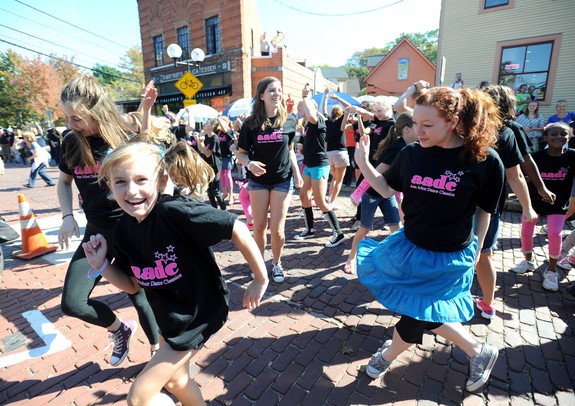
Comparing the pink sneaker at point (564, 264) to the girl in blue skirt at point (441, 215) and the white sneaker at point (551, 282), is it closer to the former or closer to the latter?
the white sneaker at point (551, 282)

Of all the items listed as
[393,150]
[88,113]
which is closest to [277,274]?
[393,150]

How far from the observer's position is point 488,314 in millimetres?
2965

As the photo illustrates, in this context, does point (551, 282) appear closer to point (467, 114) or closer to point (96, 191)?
point (467, 114)

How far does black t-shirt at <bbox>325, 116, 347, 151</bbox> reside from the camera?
6.01 m

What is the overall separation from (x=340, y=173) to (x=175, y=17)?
72.8 ft

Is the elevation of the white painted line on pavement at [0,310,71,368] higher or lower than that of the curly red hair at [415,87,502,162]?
lower

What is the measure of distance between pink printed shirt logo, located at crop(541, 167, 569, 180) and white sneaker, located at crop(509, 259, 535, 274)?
3.52ft

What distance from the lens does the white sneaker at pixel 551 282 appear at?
3473mm

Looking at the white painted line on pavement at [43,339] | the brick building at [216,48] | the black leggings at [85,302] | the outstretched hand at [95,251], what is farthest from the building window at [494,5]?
the white painted line on pavement at [43,339]

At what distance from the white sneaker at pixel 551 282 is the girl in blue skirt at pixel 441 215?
206cm

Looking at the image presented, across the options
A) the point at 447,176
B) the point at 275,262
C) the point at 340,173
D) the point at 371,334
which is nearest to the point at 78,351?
the point at 275,262

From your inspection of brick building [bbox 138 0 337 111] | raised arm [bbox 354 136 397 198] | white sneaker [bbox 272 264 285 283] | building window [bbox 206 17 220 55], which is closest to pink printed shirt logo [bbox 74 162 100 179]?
raised arm [bbox 354 136 397 198]

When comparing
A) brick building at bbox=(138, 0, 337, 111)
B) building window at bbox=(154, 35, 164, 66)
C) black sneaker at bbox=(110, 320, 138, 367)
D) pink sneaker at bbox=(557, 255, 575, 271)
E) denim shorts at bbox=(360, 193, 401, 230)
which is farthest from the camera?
building window at bbox=(154, 35, 164, 66)

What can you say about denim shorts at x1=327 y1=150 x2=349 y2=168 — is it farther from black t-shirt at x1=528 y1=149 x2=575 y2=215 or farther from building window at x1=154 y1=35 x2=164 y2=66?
building window at x1=154 y1=35 x2=164 y2=66
